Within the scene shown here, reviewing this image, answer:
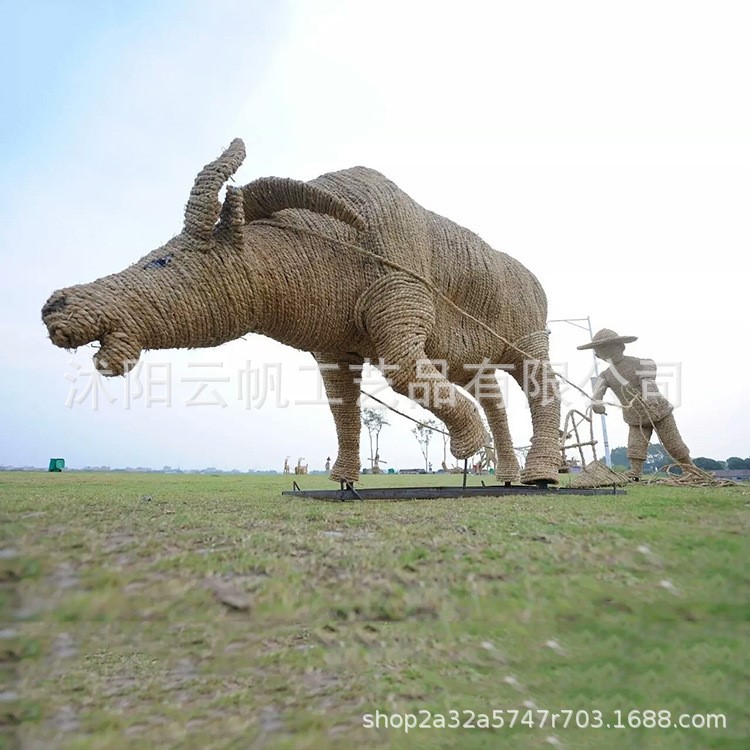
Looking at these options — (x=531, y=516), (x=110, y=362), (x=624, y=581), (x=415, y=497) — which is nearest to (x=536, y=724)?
(x=624, y=581)

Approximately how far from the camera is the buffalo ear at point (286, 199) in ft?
6.81

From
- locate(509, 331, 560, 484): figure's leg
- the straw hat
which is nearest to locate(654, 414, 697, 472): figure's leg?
the straw hat

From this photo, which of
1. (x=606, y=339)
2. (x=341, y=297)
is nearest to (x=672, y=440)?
(x=606, y=339)

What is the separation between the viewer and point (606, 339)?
4.23m

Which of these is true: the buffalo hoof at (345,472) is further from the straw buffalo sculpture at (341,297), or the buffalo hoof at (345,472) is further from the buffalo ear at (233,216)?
the buffalo ear at (233,216)

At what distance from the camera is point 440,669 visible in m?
0.55

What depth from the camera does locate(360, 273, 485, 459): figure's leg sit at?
2.18m

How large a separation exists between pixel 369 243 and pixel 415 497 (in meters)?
1.15

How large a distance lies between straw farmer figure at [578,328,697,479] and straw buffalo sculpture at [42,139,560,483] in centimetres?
137

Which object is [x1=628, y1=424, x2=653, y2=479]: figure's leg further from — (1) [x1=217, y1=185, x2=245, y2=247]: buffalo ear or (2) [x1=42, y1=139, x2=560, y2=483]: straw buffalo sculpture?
(1) [x1=217, y1=185, x2=245, y2=247]: buffalo ear

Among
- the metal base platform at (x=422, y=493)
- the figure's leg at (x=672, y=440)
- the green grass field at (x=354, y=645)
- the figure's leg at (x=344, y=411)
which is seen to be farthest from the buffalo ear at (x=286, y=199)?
the figure's leg at (x=672, y=440)

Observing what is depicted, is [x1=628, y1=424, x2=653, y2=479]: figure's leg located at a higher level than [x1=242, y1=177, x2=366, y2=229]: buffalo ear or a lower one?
lower

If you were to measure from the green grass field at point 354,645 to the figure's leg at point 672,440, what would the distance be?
3.81 m

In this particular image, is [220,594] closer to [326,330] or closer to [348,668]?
[348,668]
